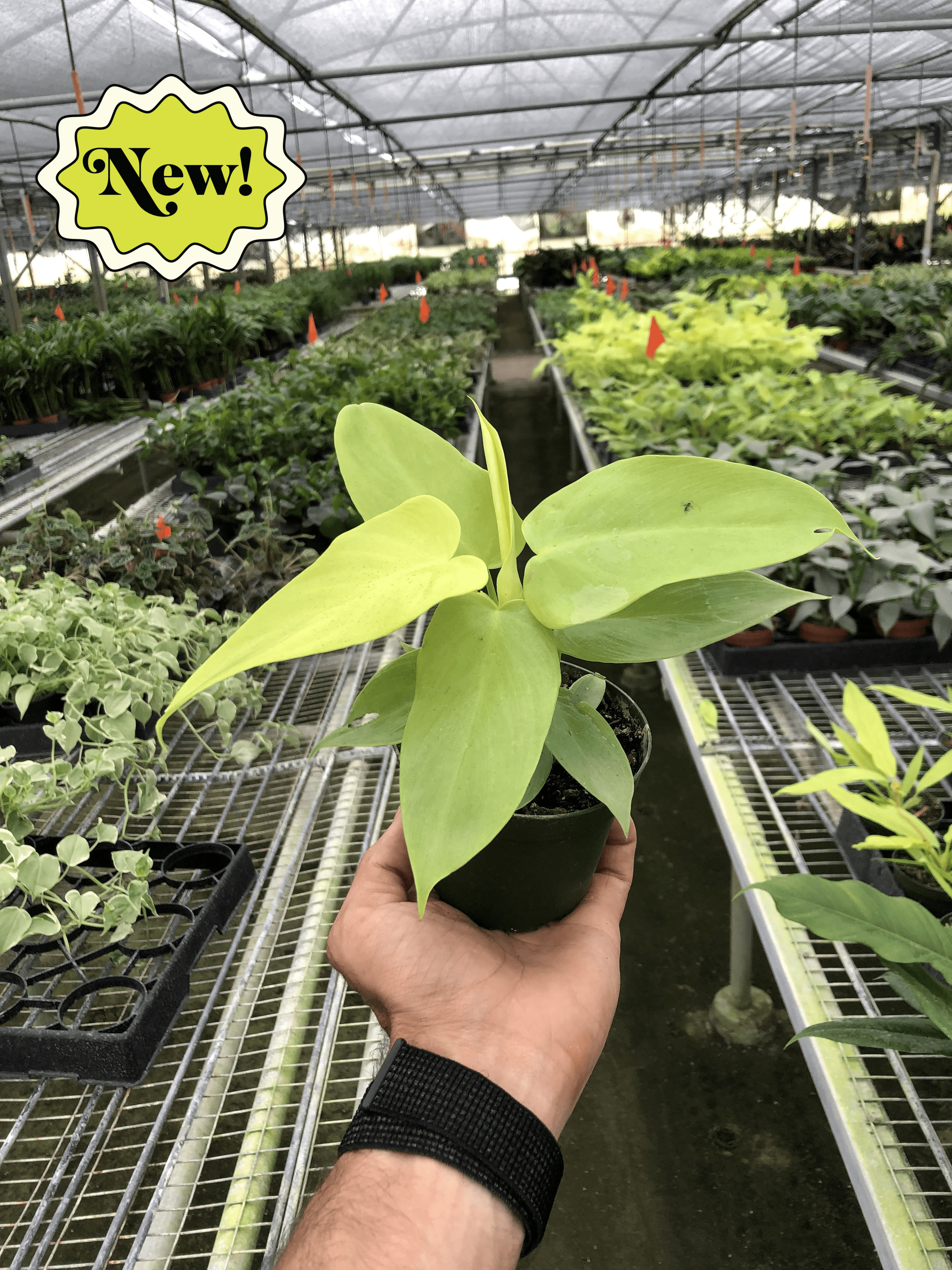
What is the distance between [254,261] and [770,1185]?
16.3 metres

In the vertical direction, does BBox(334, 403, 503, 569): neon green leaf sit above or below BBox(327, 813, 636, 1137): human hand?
above

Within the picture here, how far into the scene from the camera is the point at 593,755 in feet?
1.93

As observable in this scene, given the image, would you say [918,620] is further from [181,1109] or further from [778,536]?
[181,1109]

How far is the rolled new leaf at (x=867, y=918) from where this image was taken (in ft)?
2.49

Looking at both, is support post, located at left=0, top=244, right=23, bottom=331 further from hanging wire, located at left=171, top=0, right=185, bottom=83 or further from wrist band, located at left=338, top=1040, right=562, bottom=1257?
wrist band, located at left=338, top=1040, right=562, bottom=1257

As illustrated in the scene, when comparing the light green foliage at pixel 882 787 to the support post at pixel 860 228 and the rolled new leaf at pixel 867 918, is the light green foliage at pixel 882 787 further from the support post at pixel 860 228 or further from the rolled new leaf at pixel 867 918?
the support post at pixel 860 228

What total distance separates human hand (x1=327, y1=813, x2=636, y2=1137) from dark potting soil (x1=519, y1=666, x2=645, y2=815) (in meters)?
0.13

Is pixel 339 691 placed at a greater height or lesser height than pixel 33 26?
lesser

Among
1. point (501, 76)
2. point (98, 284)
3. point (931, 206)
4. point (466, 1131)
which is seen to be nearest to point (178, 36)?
point (98, 284)

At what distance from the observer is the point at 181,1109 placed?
1194 millimetres

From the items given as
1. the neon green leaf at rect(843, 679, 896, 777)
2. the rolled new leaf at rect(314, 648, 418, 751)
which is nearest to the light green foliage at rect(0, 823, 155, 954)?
the rolled new leaf at rect(314, 648, 418, 751)

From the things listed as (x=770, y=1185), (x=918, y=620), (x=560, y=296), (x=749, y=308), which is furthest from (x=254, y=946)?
(x=560, y=296)

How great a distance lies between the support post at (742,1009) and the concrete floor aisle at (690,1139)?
25mm

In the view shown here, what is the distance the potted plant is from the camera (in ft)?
1.52
